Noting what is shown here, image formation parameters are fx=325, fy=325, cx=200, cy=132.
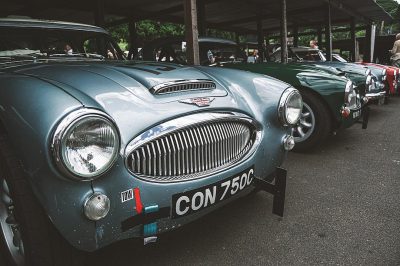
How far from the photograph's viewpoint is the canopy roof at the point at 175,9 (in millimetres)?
8188

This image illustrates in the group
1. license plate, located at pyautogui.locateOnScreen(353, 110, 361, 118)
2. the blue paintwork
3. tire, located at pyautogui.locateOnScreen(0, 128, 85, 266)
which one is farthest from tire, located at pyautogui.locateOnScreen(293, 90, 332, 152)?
tire, located at pyautogui.locateOnScreen(0, 128, 85, 266)

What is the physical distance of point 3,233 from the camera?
169 cm

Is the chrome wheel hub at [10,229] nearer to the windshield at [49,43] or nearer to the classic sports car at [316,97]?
the windshield at [49,43]

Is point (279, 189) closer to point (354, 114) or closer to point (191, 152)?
point (191, 152)

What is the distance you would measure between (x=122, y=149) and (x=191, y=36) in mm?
2638

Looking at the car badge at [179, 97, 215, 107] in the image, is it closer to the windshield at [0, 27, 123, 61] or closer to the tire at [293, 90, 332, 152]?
the windshield at [0, 27, 123, 61]

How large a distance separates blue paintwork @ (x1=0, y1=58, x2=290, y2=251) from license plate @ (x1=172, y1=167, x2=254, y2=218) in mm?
30

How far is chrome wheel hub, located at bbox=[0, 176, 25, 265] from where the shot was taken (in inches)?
63.1

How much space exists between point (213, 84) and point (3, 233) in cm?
139

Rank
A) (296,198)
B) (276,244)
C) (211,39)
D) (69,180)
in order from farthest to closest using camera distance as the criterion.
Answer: (211,39) < (296,198) < (276,244) < (69,180)

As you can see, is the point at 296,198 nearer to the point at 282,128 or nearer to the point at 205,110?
the point at 282,128

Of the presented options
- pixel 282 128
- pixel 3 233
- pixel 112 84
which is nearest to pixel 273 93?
pixel 282 128

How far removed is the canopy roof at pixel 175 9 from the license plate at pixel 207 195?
6.59 meters

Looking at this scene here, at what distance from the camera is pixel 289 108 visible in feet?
6.95
